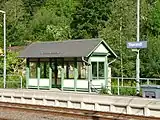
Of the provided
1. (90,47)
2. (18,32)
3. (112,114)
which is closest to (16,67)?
(90,47)

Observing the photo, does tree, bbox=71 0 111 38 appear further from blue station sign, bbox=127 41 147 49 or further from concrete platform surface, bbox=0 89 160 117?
concrete platform surface, bbox=0 89 160 117

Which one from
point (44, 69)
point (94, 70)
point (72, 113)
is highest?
point (44, 69)

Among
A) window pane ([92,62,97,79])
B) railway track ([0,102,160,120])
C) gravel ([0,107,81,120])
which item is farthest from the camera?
window pane ([92,62,97,79])

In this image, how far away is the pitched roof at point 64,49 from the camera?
29219mm

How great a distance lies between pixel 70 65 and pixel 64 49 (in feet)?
5.81

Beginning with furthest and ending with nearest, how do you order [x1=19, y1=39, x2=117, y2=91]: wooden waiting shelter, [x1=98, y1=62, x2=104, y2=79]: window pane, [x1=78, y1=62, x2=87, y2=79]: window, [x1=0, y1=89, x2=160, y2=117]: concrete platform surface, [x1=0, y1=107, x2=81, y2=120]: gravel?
1. [x1=98, y1=62, x2=104, y2=79]: window pane
2. [x1=78, y1=62, x2=87, y2=79]: window
3. [x1=19, y1=39, x2=117, y2=91]: wooden waiting shelter
4. [x1=0, y1=107, x2=81, y2=120]: gravel
5. [x1=0, y1=89, x2=160, y2=117]: concrete platform surface

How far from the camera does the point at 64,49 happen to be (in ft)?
101

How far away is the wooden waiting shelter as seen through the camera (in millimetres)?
28672

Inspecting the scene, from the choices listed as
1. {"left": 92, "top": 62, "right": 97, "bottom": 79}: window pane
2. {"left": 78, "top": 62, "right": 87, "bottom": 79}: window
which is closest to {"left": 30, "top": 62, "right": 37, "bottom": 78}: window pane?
{"left": 78, "top": 62, "right": 87, "bottom": 79}: window

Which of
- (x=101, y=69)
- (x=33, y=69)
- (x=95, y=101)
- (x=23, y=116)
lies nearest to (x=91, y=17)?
(x=33, y=69)

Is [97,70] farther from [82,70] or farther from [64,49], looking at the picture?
[64,49]

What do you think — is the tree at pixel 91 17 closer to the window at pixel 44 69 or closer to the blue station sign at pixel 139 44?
the window at pixel 44 69

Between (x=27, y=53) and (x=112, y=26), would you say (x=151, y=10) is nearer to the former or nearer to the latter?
(x=112, y=26)

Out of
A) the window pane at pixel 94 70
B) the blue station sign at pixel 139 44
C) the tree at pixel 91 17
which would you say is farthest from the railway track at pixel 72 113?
the tree at pixel 91 17
